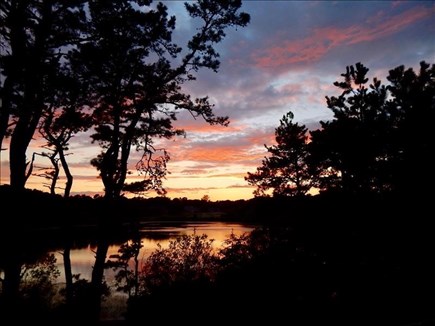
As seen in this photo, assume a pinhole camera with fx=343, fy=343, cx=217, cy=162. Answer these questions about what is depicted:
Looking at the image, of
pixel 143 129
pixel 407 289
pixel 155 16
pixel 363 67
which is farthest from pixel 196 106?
pixel 363 67

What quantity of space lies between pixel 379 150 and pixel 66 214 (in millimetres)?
16749

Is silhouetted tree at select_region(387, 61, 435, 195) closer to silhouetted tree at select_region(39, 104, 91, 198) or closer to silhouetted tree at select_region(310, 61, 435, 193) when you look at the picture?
silhouetted tree at select_region(310, 61, 435, 193)

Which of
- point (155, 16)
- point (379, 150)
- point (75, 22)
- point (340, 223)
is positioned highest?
point (155, 16)

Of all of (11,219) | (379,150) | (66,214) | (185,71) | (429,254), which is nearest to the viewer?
(11,219)

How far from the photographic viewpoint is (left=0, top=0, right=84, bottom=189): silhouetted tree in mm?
8531

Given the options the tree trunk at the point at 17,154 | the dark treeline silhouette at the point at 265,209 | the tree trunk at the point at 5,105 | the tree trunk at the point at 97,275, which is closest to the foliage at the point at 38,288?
the dark treeline silhouette at the point at 265,209

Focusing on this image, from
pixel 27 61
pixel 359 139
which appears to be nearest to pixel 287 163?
pixel 359 139

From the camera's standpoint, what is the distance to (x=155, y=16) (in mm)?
12055

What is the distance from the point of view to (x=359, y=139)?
19.2 metres

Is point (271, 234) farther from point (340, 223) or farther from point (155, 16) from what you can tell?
point (155, 16)

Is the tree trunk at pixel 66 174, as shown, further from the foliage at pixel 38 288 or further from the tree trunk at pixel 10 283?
the tree trunk at pixel 10 283

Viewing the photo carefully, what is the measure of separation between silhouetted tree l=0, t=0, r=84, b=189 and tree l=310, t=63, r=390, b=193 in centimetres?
1417

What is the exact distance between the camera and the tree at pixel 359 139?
62.0ft

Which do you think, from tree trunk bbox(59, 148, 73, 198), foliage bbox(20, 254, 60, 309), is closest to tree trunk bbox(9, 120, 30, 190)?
tree trunk bbox(59, 148, 73, 198)
